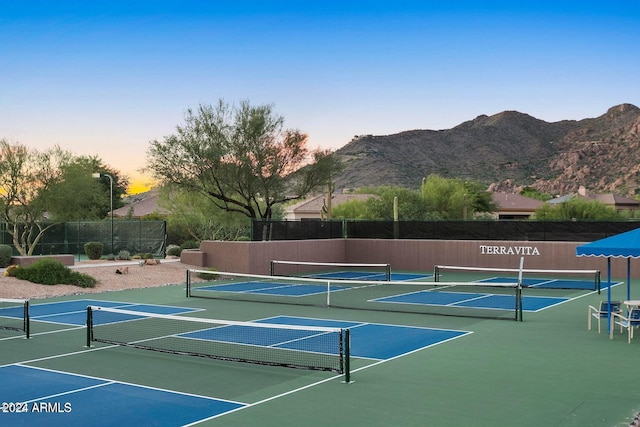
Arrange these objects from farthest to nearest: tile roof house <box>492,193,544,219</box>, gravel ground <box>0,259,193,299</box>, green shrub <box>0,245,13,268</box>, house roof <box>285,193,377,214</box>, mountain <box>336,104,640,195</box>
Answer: mountain <box>336,104,640,195</box>, tile roof house <box>492,193,544,219</box>, house roof <box>285,193,377,214</box>, green shrub <box>0,245,13,268</box>, gravel ground <box>0,259,193,299</box>

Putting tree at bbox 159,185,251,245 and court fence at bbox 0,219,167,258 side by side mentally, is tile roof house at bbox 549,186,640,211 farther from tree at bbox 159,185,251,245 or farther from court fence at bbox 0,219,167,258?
court fence at bbox 0,219,167,258

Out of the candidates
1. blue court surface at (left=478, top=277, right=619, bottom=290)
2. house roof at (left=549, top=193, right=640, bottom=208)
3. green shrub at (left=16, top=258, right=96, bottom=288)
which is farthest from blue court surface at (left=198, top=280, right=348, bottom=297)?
house roof at (left=549, top=193, right=640, bottom=208)

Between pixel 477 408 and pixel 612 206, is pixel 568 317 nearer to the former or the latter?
pixel 477 408

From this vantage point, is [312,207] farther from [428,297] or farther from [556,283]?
[428,297]

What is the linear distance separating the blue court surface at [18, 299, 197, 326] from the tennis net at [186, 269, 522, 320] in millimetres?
2576

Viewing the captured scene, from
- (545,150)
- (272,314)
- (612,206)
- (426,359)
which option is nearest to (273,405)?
(426,359)


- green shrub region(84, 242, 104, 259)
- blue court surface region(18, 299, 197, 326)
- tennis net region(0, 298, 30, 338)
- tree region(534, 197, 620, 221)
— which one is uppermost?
tree region(534, 197, 620, 221)

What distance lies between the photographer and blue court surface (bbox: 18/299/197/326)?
20.4 m

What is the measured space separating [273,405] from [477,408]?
104 inches

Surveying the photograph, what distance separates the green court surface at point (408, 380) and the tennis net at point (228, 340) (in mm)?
401

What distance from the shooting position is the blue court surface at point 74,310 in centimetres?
2039

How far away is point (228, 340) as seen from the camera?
16.4 meters

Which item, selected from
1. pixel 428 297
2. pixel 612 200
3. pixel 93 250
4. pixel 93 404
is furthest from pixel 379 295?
pixel 612 200

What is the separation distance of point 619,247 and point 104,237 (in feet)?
121
